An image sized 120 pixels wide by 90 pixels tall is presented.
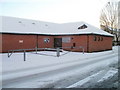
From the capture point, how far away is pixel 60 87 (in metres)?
5.73

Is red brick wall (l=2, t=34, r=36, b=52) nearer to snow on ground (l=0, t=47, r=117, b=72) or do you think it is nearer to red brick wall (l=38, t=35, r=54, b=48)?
red brick wall (l=38, t=35, r=54, b=48)

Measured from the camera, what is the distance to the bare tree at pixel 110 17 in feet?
148

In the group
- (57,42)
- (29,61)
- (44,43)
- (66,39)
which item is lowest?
(29,61)

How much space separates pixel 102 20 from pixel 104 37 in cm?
2259

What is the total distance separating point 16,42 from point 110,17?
3339 cm

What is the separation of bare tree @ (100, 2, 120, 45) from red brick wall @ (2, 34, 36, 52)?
98.1ft

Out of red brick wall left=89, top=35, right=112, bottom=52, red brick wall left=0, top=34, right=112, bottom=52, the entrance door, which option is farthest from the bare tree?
the entrance door

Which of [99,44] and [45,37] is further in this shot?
[45,37]

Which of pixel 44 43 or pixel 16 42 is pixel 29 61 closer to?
pixel 16 42

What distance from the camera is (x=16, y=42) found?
21984 mm

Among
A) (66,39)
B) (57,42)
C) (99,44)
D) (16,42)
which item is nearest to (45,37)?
(57,42)

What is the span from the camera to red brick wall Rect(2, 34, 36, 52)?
21.0 m

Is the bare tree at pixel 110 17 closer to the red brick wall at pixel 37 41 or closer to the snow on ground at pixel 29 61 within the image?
the red brick wall at pixel 37 41

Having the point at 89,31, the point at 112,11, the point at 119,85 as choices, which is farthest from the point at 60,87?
the point at 112,11
